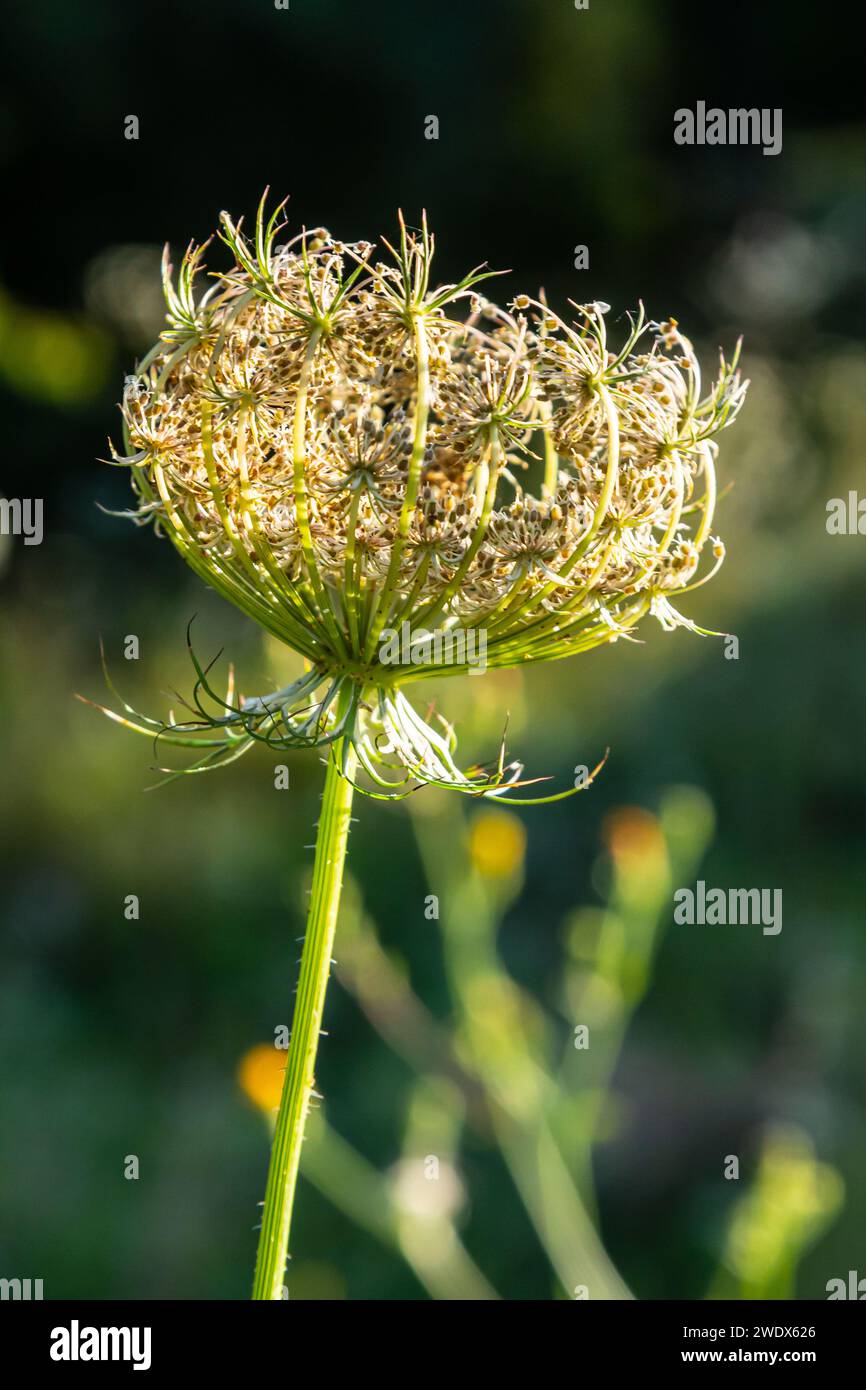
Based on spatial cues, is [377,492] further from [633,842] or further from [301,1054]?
[633,842]

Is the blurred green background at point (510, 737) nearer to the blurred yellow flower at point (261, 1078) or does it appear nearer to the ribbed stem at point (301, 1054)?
the blurred yellow flower at point (261, 1078)

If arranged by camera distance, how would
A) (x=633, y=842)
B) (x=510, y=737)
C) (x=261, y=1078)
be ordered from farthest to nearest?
(x=510, y=737) < (x=633, y=842) < (x=261, y=1078)

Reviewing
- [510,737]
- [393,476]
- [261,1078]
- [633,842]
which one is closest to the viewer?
[393,476]

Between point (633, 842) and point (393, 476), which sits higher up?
point (393, 476)

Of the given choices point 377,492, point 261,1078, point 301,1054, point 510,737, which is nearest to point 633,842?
point 261,1078

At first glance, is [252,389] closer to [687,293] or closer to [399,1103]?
[399,1103]
